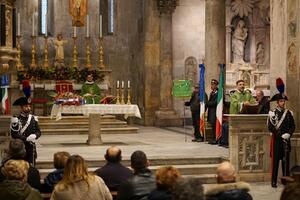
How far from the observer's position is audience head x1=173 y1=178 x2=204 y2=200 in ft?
15.2

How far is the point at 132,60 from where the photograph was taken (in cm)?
2512

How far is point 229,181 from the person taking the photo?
588 cm

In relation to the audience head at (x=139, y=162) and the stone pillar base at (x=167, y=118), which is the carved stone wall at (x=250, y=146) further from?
the stone pillar base at (x=167, y=118)

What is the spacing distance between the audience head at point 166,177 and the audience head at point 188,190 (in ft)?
3.24

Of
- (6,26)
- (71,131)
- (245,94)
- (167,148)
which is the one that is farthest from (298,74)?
(71,131)

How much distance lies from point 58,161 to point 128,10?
18512mm

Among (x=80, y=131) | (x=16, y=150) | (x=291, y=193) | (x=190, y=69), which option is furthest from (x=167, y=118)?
(x=291, y=193)

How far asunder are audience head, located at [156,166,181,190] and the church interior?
9.24 meters

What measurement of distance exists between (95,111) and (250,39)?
405 inches

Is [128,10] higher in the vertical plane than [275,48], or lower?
higher

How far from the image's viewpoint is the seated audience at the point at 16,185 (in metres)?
5.78

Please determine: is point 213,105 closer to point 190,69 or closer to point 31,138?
point 31,138

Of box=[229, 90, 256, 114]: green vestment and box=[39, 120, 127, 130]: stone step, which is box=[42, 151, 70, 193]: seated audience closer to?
box=[229, 90, 256, 114]: green vestment

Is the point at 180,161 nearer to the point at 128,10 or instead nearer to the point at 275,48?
the point at 275,48
